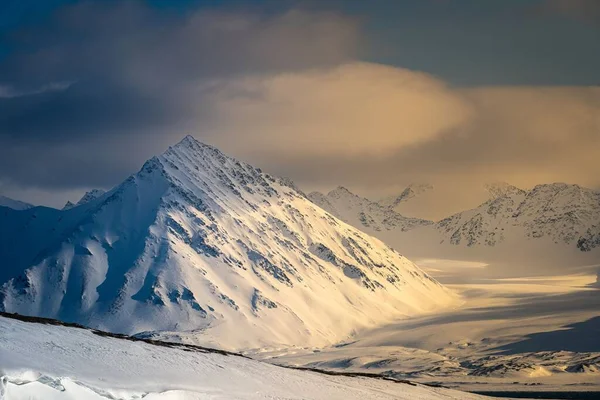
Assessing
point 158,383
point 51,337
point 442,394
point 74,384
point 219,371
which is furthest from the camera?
point 442,394

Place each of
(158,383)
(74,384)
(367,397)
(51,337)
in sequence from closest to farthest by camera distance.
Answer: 1. (74,384)
2. (158,383)
3. (51,337)
4. (367,397)

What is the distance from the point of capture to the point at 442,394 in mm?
97688

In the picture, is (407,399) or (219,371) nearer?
(219,371)

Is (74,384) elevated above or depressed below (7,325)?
below

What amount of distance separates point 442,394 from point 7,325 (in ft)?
161

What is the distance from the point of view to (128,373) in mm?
61656

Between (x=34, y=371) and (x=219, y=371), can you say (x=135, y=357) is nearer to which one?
(x=219, y=371)

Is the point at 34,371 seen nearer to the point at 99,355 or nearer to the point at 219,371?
the point at 99,355

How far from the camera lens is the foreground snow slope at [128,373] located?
2030 inches

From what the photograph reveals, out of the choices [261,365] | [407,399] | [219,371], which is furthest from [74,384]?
[407,399]

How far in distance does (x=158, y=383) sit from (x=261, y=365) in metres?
19.8

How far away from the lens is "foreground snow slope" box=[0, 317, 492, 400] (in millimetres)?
51562

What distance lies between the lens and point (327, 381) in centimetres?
8169

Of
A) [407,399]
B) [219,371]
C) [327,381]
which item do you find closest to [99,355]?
[219,371]
